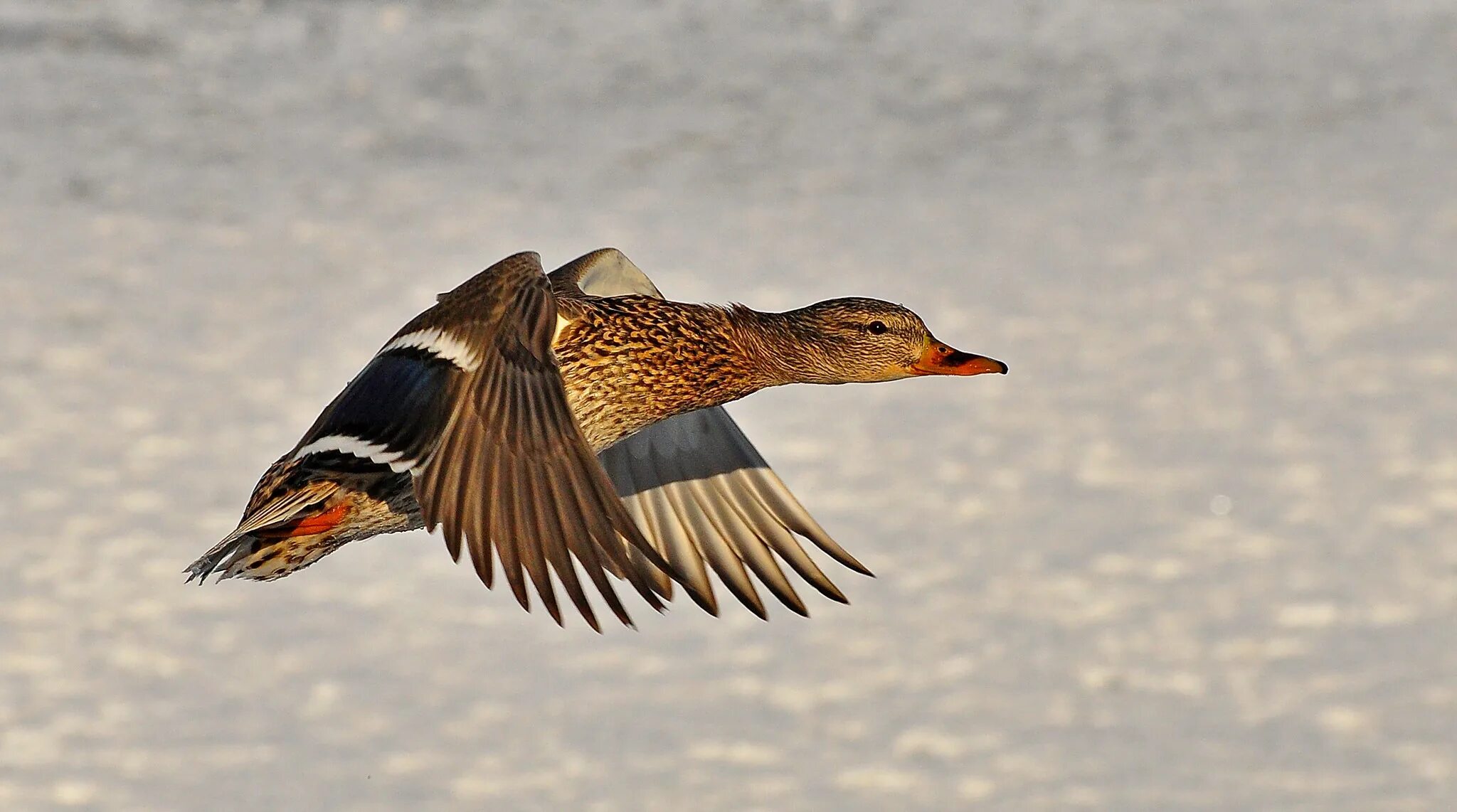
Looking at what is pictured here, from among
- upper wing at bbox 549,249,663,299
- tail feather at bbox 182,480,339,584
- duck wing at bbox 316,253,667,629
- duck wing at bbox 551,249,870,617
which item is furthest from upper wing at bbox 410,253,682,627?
upper wing at bbox 549,249,663,299

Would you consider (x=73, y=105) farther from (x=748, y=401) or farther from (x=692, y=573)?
(x=692, y=573)

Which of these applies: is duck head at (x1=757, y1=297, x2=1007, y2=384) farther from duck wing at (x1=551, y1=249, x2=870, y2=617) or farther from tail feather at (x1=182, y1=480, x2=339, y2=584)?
tail feather at (x1=182, y1=480, x2=339, y2=584)

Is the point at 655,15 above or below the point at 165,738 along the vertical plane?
above

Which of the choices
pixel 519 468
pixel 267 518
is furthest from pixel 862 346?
pixel 267 518

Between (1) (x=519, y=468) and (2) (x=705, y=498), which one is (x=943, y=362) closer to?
(2) (x=705, y=498)

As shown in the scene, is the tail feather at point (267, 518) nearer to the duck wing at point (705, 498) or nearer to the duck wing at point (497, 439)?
the duck wing at point (497, 439)

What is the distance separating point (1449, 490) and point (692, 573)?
338 inches

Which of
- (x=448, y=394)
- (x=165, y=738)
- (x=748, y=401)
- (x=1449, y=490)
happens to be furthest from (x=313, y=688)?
(x=448, y=394)

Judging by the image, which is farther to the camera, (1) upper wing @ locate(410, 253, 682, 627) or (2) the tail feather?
(2) the tail feather

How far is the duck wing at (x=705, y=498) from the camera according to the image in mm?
5438

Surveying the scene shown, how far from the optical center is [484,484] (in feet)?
14.1

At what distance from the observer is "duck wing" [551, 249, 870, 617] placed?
214 inches

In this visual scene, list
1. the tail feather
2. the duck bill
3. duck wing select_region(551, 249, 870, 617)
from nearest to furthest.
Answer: the tail feather
the duck bill
duck wing select_region(551, 249, 870, 617)

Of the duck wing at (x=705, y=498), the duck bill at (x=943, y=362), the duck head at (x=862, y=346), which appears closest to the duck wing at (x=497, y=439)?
the duck wing at (x=705, y=498)
